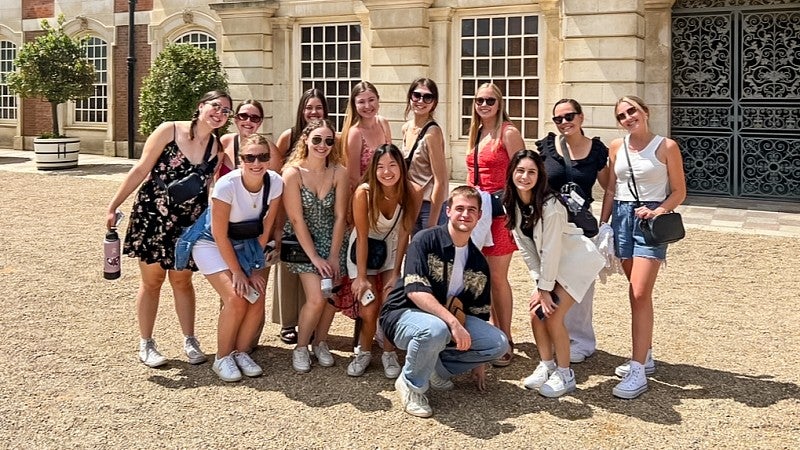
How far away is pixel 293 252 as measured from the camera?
4406 millimetres

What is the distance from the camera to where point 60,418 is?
11.9 feet

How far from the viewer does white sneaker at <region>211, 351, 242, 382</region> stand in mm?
4156

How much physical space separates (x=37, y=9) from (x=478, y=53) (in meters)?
13.6

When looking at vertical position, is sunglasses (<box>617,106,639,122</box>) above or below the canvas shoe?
above

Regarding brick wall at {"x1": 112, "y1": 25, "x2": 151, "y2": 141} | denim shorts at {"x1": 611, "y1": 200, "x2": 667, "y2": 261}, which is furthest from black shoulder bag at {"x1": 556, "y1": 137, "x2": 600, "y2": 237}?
brick wall at {"x1": 112, "y1": 25, "x2": 151, "y2": 141}

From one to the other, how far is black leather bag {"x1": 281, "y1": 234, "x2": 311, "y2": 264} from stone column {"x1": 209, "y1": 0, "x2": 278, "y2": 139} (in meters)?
11.2

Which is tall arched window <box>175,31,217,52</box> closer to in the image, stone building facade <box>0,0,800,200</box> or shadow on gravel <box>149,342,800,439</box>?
stone building facade <box>0,0,800,200</box>

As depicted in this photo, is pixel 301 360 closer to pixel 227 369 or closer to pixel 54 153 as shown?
pixel 227 369

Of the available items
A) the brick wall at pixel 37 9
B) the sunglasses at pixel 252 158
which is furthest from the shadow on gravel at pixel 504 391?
the brick wall at pixel 37 9

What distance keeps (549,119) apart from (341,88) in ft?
15.0

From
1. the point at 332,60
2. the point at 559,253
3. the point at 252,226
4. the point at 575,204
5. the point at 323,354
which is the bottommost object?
the point at 323,354

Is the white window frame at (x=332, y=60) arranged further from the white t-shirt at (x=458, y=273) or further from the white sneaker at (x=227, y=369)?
the white t-shirt at (x=458, y=273)

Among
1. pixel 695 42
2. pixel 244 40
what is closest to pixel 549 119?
pixel 695 42

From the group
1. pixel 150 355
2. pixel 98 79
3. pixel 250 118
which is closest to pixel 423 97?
pixel 250 118
